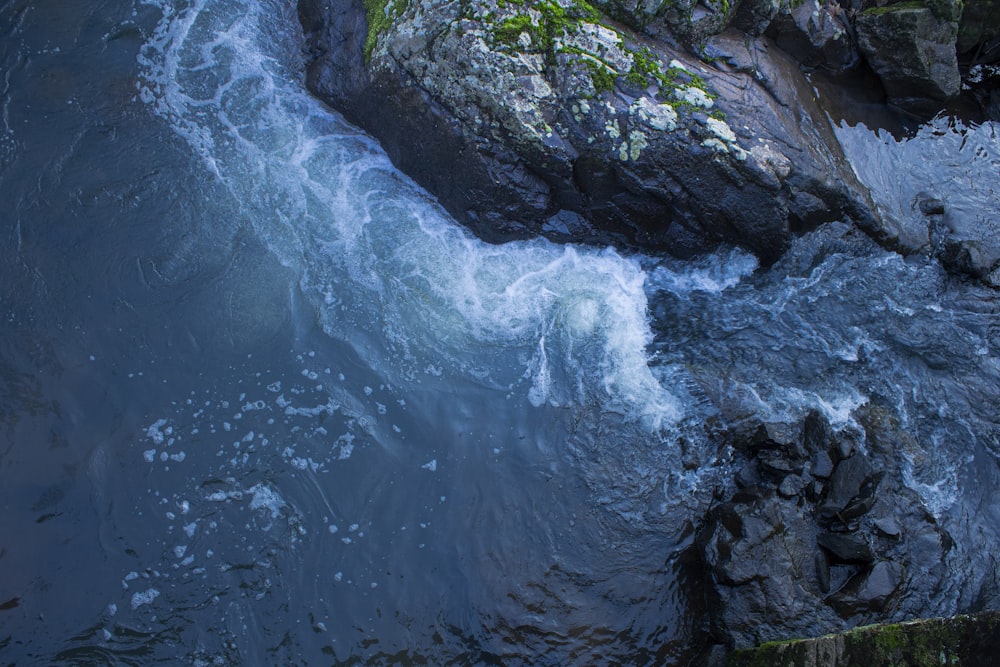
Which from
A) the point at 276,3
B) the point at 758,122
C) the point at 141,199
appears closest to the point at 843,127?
the point at 758,122

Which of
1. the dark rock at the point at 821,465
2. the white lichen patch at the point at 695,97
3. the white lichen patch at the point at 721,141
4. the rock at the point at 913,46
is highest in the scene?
the rock at the point at 913,46

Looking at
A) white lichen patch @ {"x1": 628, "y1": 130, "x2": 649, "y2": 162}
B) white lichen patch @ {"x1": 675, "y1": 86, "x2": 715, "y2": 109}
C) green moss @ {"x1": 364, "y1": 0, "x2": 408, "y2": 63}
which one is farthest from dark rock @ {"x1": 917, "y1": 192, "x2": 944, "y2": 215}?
green moss @ {"x1": 364, "y1": 0, "x2": 408, "y2": 63}

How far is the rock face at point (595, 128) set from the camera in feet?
22.9

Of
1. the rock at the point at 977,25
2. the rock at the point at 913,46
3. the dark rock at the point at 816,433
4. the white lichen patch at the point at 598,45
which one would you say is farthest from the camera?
the rock at the point at 977,25

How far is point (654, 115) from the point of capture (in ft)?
22.8

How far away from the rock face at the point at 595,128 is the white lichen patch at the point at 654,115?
0.02 meters

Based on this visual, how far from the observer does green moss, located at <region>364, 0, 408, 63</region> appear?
7633mm

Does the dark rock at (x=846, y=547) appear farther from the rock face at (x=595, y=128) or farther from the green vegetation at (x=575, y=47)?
the green vegetation at (x=575, y=47)

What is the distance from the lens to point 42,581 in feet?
17.6

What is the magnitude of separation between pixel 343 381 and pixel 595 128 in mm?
3794

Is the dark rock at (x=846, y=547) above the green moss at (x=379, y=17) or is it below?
below

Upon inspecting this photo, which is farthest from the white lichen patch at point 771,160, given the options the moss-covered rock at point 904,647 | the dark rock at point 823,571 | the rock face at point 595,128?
the moss-covered rock at point 904,647

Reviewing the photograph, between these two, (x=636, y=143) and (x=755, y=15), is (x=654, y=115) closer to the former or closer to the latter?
(x=636, y=143)

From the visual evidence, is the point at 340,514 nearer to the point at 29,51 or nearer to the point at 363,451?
the point at 363,451
